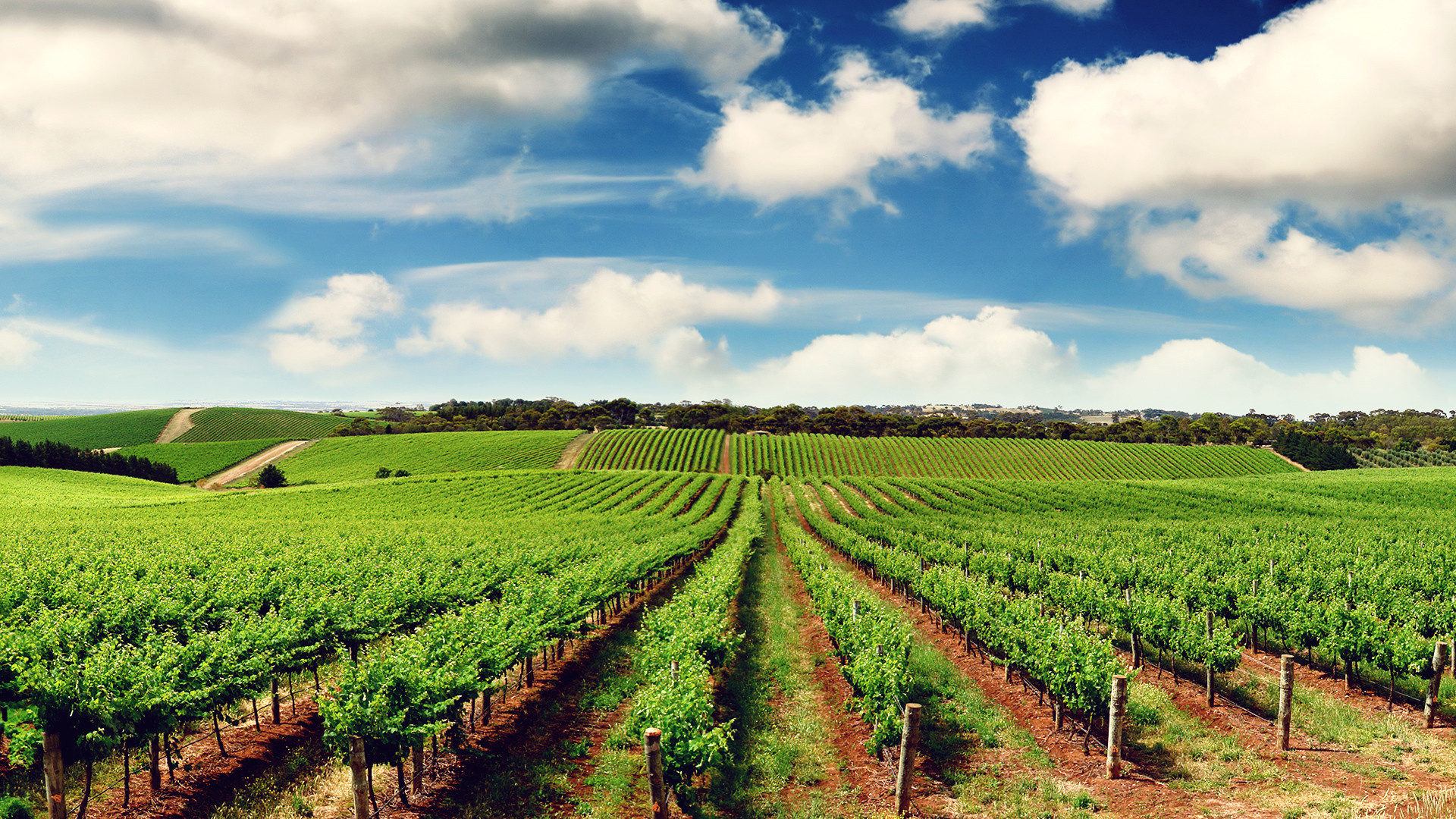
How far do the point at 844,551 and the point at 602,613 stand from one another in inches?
919

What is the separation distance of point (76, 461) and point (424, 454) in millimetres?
48905

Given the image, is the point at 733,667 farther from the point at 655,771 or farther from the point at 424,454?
the point at 424,454

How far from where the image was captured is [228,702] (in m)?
12.3

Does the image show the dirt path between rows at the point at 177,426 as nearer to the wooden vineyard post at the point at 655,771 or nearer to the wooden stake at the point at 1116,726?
the wooden vineyard post at the point at 655,771

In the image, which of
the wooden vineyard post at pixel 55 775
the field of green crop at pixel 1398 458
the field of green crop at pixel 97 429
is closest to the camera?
the wooden vineyard post at pixel 55 775

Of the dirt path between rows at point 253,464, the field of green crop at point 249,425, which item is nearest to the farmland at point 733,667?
the dirt path between rows at point 253,464

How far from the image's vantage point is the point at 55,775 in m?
9.79

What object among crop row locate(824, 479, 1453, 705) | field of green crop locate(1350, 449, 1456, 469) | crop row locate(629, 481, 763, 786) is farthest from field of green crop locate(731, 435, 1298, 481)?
crop row locate(629, 481, 763, 786)

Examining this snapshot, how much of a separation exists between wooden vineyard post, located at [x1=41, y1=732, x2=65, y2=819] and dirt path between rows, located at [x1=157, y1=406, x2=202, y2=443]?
196921mm

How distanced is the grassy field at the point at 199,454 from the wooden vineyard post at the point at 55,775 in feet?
429

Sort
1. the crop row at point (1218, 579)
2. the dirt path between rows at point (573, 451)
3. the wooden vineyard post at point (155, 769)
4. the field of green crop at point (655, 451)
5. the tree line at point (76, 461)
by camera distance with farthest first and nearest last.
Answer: the field of green crop at point (655, 451) → the dirt path between rows at point (573, 451) → the tree line at point (76, 461) → the crop row at point (1218, 579) → the wooden vineyard post at point (155, 769)

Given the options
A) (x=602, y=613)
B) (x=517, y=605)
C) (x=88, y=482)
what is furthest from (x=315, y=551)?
(x=88, y=482)

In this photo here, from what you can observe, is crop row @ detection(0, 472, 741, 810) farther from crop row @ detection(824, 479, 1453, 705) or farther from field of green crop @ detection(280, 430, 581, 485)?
field of green crop @ detection(280, 430, 581, 485)

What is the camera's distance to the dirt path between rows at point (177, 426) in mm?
158000
